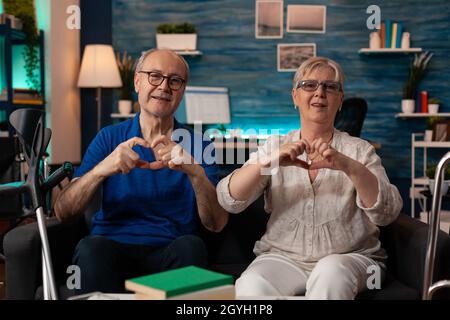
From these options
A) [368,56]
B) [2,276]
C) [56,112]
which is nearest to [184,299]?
[2,276]

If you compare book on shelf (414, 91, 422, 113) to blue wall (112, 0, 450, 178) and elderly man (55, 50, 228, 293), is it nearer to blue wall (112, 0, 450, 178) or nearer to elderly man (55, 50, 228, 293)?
blue wall (112, 0, 450, 178)

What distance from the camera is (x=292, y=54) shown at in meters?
6.09

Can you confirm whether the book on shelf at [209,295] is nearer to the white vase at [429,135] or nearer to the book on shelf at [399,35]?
the white vase at [429,135]

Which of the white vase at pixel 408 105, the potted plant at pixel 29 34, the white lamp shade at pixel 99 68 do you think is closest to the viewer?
the potted plant at pixel 29 34

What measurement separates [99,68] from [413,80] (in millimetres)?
3032

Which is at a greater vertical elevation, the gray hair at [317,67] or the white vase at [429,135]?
the gray hair at [317,67]

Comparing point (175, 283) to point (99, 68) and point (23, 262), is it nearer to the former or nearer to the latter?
point (23, 262)

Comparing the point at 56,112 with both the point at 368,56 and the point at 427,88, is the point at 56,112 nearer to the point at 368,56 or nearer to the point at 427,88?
the point at 368,56

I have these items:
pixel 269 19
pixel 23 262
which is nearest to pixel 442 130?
pixel 269 19

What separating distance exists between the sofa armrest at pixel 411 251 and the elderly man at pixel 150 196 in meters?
0.59

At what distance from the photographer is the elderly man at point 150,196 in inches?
72.9

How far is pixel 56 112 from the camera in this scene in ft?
18.5

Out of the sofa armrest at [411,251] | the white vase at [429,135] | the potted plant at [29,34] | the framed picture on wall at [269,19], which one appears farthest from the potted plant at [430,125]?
the sofa armrest at [411,251]
